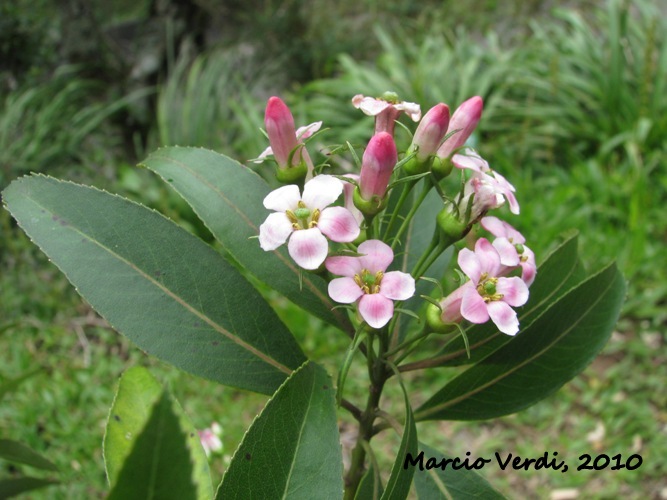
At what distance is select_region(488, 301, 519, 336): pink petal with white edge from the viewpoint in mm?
657

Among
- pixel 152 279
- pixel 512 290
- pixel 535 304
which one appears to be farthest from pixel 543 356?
pixel 152 279

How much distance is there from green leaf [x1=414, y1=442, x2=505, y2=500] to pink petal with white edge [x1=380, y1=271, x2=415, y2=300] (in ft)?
0.98

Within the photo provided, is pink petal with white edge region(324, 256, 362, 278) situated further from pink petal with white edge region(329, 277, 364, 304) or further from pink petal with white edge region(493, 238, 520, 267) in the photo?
pink petal with white edge region(493, 238, 520, 267)

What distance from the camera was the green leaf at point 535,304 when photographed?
0.81 m

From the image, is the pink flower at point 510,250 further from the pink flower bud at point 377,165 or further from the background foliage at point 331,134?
the background foliage at point 331,134

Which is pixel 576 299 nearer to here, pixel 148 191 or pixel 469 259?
pixel 469 259

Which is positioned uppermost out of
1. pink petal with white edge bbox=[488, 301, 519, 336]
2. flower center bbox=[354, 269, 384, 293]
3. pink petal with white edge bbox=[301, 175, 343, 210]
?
pink petal with white edge bbox=[301, 175, 343, 210]

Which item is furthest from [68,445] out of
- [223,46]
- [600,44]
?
[600,44]

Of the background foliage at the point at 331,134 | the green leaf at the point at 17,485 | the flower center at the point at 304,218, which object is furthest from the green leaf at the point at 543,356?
the background foliage at the point at 331,134

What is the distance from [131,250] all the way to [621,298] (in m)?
0.64

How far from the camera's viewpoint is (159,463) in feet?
1.23

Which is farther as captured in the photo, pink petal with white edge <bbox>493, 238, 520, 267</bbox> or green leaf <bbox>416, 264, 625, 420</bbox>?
green leaf <bbox>416, 264, 625, 420</bbox>

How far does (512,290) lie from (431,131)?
20 cm

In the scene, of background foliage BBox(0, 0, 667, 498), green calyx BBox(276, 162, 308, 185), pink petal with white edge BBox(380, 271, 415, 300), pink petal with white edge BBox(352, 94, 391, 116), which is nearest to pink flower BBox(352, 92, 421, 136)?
pink petal with white edge BBox(352, 94, 391, 116)
